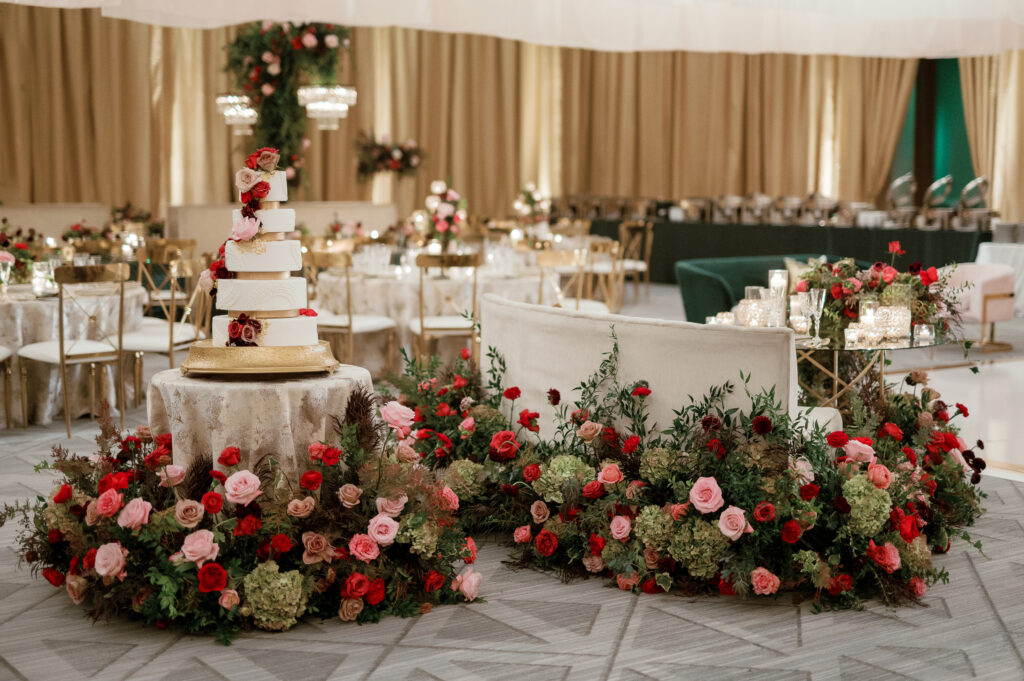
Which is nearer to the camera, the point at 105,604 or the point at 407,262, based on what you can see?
the point at 105,604

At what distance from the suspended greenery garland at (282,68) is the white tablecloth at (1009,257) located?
240 inches

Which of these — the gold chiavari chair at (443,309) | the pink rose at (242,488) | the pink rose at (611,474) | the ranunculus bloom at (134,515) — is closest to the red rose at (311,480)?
the pink rose at (242,488)

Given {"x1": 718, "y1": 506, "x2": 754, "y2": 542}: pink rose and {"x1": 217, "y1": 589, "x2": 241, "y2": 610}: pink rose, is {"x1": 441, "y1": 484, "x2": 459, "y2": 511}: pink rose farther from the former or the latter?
{"x1": 718, "y1": 506, "x2": 754, "y2": 542}: pink rose

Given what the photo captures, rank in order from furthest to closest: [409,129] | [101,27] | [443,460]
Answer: [409,129], [101,27], [443,460]

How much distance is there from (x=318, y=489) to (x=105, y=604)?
691mm

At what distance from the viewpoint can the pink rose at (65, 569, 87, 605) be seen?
3.55m

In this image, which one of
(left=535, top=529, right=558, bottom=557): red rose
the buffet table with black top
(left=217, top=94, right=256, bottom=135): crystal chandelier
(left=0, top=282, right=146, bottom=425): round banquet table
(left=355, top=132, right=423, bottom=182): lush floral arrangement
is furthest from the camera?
(left=355, top=132, right=423, bottom=182): lush floral arrangement

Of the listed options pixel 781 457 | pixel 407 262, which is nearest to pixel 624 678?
pixel 781 457

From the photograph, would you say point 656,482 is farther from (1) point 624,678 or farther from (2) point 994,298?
(2) point 994,298

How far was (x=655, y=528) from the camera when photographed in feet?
12.3

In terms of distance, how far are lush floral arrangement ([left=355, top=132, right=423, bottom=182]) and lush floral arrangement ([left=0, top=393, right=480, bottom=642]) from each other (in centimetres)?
944

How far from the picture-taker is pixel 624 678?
10.2 feet

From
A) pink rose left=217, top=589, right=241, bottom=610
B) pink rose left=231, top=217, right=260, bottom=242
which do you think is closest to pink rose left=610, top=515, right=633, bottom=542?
pink rose left=217, top=589, right=241, bottom=610

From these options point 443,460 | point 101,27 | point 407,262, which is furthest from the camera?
point 101,27
